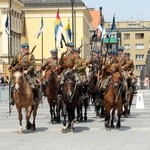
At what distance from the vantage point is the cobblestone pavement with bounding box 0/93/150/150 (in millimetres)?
15305

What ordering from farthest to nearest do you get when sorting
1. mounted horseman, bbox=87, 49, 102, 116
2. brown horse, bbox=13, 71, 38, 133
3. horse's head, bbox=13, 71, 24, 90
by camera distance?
mounted horseman, bbox=87, 49, 102, 116, brown horse, bbox=13, 71, 38, 133, horse's head, bbox=13, 71, 24, 90

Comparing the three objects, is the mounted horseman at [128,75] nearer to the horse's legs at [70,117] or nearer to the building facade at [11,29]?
the horse's legs at [70,117]

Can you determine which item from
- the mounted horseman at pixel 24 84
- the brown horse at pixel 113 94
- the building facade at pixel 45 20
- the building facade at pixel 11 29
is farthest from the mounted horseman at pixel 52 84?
the building facade at pixel 45 20

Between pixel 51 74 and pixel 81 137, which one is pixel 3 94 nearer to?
pixel 51 74

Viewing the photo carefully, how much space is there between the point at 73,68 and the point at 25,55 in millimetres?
1423

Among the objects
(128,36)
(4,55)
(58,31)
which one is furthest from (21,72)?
(128,36)

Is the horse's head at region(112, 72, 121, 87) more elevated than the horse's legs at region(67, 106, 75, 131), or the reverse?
the horse's head at region(112, 72, 121, 87)

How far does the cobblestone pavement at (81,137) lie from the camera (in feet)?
50.2

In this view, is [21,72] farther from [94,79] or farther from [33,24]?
[33,24]

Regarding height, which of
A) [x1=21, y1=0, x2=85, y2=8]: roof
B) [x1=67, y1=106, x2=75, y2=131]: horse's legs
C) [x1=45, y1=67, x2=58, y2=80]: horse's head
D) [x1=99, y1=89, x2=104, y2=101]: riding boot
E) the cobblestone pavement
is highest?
[x1=21, y1=0, x2=85, y2=8]: roof

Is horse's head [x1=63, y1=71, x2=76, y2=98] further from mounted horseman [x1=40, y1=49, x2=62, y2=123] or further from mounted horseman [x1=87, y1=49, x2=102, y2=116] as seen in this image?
mounted horseman [x1=87, y1=49, x2=102, y2=116]

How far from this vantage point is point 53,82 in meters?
21.4

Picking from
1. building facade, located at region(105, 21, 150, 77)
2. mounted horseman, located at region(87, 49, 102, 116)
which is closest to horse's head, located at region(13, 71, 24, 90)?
mounted horseman, located at region(87, 49, 102, 116)

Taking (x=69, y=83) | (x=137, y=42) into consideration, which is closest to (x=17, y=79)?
(x=69, y=83)
